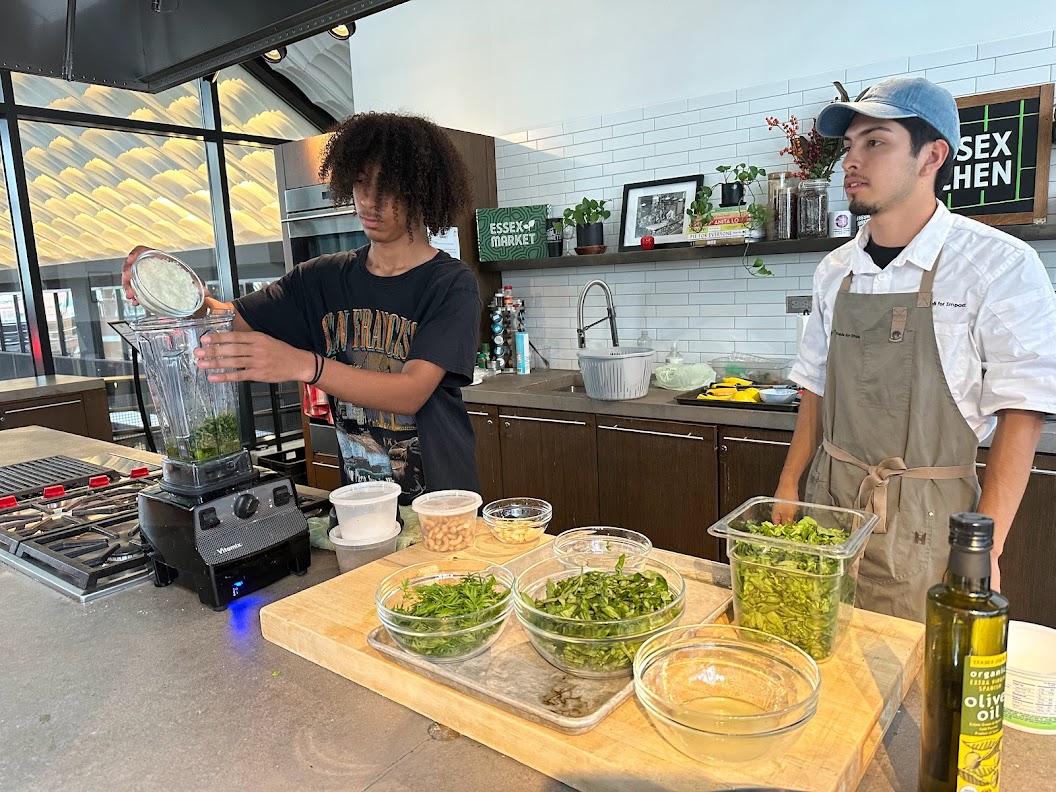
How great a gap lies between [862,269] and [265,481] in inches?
62.0

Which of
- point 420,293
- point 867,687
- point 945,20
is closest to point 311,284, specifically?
point 420,293

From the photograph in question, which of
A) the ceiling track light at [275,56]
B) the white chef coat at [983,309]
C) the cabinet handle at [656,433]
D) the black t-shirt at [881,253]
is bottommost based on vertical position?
the cabinet handle at [656,433]

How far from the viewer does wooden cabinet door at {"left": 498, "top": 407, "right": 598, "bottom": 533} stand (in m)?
3.67

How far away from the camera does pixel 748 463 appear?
3.12m

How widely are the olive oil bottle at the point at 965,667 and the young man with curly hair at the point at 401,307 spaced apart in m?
A: 1.28

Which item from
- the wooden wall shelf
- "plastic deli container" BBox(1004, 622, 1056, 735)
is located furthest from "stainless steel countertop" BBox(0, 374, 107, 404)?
"plastic deli container" BBox(1004, 622, 1056, 735)

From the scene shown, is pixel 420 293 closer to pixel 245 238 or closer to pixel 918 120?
pixel 918 120

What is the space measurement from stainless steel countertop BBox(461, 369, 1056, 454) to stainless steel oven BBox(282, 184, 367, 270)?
136cm

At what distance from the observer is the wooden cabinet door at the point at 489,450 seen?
13.3 ft

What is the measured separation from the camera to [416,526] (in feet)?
5.51

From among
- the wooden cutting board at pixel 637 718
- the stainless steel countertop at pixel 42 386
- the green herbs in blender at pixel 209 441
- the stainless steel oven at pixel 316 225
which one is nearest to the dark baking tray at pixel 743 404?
the wooden cutting board at pixel 637 718

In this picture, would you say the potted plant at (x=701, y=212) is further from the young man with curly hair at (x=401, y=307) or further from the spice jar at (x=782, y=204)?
the young man with curly hair at (x=401, y=307)

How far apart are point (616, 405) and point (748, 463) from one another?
68 centimetres

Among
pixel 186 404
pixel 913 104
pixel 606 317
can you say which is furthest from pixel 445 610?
pixel 606 317
